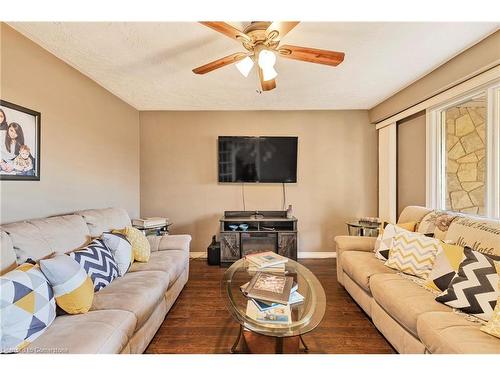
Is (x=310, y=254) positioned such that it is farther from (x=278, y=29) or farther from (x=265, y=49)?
(x=278, y=29)

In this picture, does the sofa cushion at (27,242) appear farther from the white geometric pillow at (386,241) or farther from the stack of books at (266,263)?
the white geometric pillow at (386,241)

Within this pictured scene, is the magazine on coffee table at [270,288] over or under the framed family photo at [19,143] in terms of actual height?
under

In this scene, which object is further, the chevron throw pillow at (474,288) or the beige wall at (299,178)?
the beige wall at (299,178)

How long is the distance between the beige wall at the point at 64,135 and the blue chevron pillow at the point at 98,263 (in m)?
0.59

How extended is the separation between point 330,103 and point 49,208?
11.7ft

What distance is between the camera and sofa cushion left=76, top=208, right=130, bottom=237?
2.01m

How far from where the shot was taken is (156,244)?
2545 mm

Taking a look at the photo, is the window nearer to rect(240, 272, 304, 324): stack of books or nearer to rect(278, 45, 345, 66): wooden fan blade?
rect(278, 45, 345, 66): wooden fan blade

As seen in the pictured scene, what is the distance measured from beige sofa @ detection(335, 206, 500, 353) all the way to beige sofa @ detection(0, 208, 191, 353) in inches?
65.6

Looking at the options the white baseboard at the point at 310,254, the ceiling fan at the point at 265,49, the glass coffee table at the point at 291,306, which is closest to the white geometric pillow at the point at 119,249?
the glass coffee table at the point at 291,306

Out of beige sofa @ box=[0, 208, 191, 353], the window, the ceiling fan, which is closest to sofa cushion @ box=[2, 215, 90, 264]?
beige sofa @ box=[0, 208, 191, 353]

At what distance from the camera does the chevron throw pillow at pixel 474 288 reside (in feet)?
4.09

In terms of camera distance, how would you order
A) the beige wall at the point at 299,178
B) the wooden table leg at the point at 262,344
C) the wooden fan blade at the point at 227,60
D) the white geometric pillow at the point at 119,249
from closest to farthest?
the wooden table leg at the point at 262,344 → the wooden fan blade at the point at 227,60 → the white geometric pillow at the point at 119,249 → the beige wall at the point at 299,178
